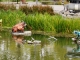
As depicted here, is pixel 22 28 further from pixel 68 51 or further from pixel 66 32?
pixel 68 51

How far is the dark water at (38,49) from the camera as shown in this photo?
1229cm

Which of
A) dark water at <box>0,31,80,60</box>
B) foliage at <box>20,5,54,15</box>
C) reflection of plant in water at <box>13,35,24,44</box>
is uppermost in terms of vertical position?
dark water at <box>0,31,80,60</box>

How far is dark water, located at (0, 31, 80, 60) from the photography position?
12289 millimetres

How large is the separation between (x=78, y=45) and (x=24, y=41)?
194cm

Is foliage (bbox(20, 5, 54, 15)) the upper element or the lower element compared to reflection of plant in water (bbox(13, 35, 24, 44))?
lower

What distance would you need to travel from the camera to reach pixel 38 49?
1355 centimetres

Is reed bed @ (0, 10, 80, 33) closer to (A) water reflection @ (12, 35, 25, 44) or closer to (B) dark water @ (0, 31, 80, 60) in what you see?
(B) dark water @ (0, 31, 80, 60)

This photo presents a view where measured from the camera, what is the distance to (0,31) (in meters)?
18.1

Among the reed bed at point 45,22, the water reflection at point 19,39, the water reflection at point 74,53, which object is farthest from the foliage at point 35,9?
the water reflection at point 74,53

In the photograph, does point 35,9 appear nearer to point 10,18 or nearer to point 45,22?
point 10,18

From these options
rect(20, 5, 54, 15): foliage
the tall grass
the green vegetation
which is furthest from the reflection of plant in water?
rect(20, 5, 54, 15): foliage

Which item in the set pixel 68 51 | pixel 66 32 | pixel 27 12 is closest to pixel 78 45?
pixel 68 51

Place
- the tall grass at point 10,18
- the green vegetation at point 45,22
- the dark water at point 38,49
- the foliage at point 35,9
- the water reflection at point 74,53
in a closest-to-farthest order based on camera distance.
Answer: the dark water at point 38,49 < the water reflection at point 74,53 < the green vegetation at point 45,22 < the tall grass at point 10,18 < the foliage at point 35,9

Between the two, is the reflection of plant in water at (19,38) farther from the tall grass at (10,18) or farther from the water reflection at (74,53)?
the tall grass at (10,18)
